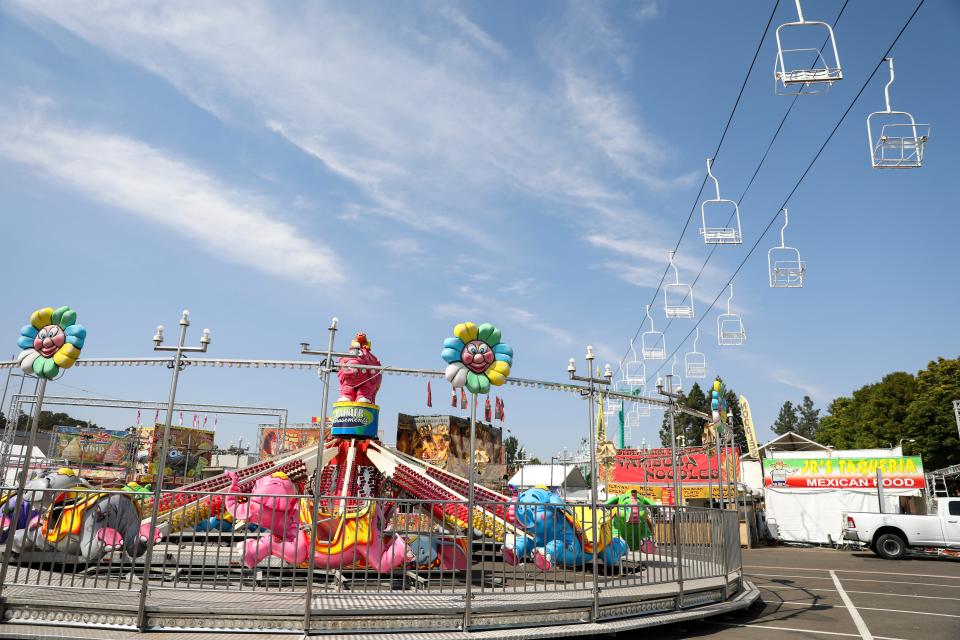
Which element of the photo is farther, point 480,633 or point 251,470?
point 251,470

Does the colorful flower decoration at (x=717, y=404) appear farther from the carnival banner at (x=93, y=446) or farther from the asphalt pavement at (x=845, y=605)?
the carnival banner at (x=93, y=446)

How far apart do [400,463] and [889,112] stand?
953cm

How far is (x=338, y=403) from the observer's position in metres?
12.6

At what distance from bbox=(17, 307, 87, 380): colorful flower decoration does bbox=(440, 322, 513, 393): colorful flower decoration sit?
4.97 meters

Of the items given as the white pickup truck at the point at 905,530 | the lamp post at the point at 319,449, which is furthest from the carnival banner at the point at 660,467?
the lamp post at the point at 319,449

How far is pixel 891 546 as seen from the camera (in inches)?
766

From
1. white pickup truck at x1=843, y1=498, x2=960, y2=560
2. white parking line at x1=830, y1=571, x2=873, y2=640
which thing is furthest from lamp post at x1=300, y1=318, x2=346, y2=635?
white pickup truck at x1=843, y1=498, x2=960, y2=560

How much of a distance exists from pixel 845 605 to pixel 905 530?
452 inches

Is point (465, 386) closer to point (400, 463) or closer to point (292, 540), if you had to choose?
point (292, 540)

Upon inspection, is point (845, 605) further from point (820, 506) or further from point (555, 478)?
point (555, 478)

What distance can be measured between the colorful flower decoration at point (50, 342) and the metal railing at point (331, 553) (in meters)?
→ 1.72

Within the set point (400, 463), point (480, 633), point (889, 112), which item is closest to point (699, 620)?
point (480, 633)

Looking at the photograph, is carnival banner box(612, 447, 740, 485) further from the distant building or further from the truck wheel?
the truck wheel

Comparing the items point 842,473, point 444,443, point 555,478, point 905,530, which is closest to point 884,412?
point 842,473
